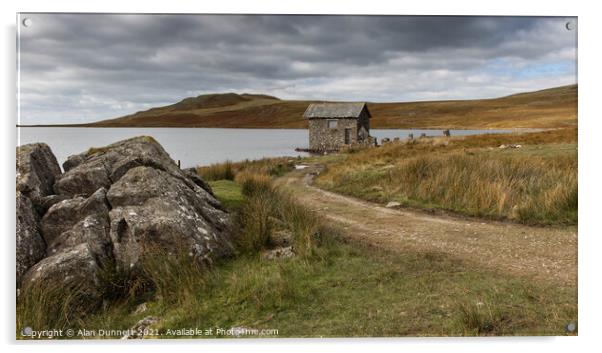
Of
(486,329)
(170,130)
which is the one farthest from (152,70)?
(486,329)

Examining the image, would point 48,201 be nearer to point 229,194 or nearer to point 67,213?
point 67,213

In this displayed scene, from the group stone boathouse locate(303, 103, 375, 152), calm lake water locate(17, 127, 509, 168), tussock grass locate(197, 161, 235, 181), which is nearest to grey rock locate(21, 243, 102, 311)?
calm lake water locate(17, 127, 509, 168)

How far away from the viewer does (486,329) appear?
4.54 metres

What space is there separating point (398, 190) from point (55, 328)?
8.14 metres

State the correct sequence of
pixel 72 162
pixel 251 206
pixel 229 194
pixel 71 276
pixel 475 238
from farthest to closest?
pixel 229 194 → pixel 251 206 → pixel 72 162 → pixel 475 238 → pixel 71 276

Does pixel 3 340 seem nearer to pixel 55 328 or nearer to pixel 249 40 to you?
pixel 55 328

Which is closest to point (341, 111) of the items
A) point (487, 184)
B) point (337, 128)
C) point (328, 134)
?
point (337, 128)

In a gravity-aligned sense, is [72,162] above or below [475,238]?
above

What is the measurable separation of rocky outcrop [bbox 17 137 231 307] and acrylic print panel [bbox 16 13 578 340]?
0.07 feet

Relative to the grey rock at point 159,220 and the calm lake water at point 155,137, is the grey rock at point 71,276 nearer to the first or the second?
the grey rock at point 159,220

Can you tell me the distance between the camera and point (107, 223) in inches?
226

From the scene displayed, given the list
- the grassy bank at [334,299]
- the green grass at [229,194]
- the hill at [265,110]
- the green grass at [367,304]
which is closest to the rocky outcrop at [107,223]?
the grassy bank at [334,299]

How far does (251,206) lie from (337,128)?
25480 mm

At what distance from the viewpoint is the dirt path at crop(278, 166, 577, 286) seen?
18.5 feet
